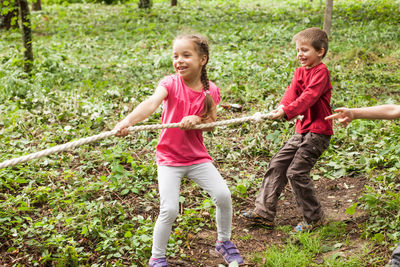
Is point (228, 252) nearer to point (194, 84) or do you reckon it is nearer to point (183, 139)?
point (183, 139)

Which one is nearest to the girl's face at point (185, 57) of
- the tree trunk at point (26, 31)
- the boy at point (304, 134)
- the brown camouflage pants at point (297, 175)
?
the boy at point (304, 134)

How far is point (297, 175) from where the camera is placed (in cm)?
369

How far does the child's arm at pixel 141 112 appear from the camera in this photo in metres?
2.78

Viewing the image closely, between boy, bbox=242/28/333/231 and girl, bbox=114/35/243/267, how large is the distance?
2.49ft

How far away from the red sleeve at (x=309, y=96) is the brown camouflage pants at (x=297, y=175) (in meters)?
0.33

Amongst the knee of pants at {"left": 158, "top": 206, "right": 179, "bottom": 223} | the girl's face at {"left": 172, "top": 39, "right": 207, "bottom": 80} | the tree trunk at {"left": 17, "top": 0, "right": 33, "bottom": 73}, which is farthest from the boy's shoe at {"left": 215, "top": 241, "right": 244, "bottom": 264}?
the tree trunk at {"left": 17, "top": 0, "right": 33, "bottom": 73}

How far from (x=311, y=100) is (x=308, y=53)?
0.45m

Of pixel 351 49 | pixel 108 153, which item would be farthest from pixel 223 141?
pixel 351 49

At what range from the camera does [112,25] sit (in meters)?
12.9

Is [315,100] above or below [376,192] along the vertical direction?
above

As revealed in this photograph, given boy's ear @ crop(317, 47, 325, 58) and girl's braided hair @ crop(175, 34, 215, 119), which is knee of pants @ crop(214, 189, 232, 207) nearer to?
girl's braided hair @ crop(175, 34, 215, 119)

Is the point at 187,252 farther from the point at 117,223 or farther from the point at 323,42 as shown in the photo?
the point at 323,42

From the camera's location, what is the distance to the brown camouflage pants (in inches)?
144

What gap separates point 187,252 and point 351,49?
6.49 meters
